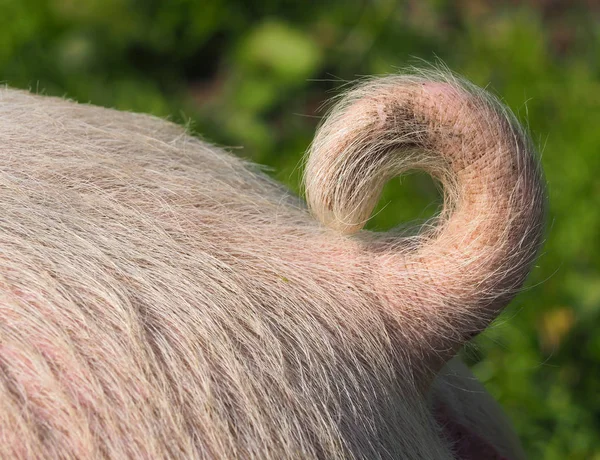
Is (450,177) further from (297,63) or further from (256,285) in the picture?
(297,63)

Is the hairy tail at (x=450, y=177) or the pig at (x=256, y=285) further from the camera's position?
the hairy tail at (x=450, y=177)

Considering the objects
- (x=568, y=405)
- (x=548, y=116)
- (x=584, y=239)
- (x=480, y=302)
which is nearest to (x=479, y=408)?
(x=480, y=302)

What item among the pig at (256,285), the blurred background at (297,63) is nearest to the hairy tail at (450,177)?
the pig at (256,285)

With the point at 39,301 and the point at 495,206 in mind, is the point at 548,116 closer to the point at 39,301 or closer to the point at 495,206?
the point at 495,206

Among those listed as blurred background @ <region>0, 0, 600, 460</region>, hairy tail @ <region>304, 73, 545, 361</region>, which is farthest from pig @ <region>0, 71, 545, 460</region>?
blurred background @ <region>0, 0, 600, 460</region>

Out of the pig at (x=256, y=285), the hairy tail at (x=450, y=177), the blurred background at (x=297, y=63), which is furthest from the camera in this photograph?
the blurred background at (x=297, y=63)

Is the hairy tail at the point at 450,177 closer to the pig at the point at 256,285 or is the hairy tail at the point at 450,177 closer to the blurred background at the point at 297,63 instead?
the pig at the point at 256,285

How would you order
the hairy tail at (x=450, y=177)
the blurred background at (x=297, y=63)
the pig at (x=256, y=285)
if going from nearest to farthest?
the pig at (x=256, y=285) → the hairy tail at (x=450, y=177) → the blurred background at (x=297, y=63)

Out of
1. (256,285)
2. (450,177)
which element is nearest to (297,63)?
(450,177)
